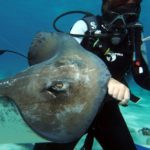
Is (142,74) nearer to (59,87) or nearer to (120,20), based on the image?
(120,20)

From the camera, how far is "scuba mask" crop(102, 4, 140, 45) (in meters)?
3.02

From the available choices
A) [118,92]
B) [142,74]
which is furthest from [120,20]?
[118,92]

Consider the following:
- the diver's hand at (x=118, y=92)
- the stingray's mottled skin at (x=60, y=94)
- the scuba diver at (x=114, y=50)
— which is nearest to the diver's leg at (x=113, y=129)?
the scuba diver at (x=114, y=50)

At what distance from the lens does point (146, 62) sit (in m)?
3.23

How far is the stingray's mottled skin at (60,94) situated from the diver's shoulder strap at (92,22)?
104 centimetres

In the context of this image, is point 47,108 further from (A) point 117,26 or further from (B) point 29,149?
(B) point 29,149

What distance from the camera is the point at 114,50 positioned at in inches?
120

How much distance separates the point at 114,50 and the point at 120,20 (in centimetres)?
29

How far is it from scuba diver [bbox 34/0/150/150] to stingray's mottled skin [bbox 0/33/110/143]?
1.01 m

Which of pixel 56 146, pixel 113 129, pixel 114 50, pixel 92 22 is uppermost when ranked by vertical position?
pixel 92 22

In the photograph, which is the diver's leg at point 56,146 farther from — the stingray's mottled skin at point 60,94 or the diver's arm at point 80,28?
the stingray's mottled skin at point 60,94

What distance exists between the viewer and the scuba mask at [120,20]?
3.02m

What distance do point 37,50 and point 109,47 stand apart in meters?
0.81

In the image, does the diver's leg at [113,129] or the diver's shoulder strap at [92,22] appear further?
the diver's leg at [113,129]
